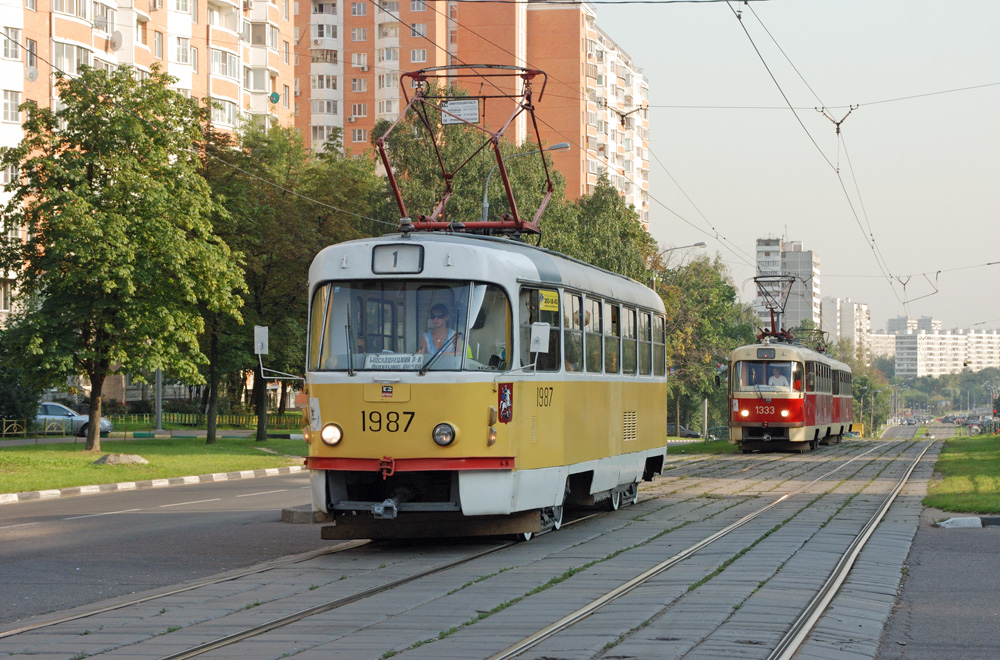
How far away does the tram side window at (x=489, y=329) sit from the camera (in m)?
13.0

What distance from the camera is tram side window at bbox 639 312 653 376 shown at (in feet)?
61.6

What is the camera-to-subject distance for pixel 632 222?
208 feet

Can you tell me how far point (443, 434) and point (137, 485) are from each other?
51.1 feet

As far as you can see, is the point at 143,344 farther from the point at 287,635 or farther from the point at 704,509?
the point at 287,635

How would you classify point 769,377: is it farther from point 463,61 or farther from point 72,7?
point 463,61

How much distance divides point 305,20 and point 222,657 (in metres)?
108

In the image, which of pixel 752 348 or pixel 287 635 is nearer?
pixel 287 635

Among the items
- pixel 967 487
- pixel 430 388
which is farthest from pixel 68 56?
pixel 430 388

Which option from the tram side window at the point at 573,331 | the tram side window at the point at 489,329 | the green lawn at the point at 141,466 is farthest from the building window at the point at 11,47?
the tram side window at the point at 489,329

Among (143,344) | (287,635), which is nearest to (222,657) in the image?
(287,635)

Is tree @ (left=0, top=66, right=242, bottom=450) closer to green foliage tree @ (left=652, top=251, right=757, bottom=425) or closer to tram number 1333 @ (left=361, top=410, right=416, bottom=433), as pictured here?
tram number 1333 @ (left=361, top=410, right=416, bottom=433)

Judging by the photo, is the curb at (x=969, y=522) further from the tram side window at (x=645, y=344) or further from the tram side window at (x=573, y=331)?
the tram side window at (x=573, y=331)

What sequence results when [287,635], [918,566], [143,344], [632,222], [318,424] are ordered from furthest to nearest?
[632,222] → [143,344] → [318,424] → [918,566] → [287,635]

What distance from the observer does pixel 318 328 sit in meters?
13.3
